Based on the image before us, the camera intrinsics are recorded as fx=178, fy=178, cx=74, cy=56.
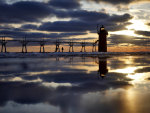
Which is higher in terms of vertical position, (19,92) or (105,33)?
(105,33)

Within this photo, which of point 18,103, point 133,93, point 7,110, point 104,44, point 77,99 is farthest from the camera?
point 104,44

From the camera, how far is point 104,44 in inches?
1693

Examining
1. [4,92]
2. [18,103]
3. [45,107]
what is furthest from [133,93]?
[4,92]

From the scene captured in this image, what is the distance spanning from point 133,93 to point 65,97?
2674mm

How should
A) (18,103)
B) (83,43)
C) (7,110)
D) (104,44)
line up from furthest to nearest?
(83,43) < (104,44) < (18,103) < (7,110)

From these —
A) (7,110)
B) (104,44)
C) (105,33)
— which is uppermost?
(105,33)

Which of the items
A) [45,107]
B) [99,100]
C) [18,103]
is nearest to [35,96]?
[18,103]

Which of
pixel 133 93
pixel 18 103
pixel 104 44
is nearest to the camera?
pixel 18 103

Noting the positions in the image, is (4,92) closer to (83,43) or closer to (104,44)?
Result: (104,44)

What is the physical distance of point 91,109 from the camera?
517 centimetres

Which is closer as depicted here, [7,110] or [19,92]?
[7,110]

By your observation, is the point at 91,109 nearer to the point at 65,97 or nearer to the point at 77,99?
the point at 77,99

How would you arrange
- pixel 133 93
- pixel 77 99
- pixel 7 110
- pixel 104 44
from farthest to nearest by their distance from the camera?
pixel 104 44
pixel 133 93
pixel 77 99
pixel 7 110

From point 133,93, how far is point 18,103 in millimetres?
4263
